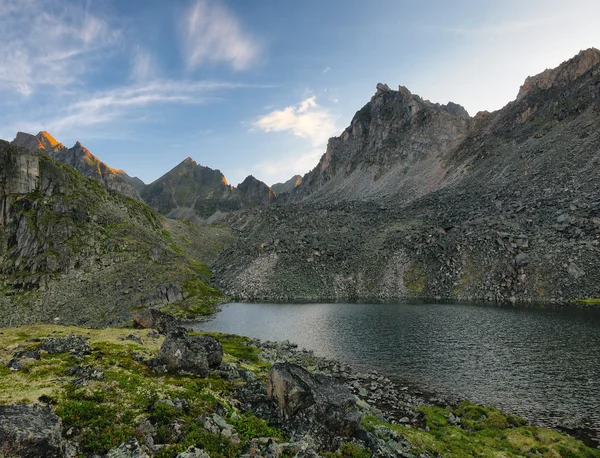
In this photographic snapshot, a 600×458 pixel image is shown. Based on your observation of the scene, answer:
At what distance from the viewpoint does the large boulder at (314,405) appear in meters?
23.7

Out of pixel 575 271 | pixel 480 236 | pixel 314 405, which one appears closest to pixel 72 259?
pixel 314 405

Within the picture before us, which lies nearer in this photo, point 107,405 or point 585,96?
point 107,405

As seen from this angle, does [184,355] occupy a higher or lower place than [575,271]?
lower

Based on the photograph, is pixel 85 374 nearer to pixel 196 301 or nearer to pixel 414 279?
pixel 196 301

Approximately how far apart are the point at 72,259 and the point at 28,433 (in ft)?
430

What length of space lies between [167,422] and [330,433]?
11027mm

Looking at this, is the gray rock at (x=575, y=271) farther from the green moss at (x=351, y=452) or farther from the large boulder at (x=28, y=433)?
the large boulder at (x=28, y=433)

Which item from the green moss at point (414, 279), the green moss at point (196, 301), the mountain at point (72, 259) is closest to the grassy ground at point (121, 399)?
the mountain at point (72, 259)

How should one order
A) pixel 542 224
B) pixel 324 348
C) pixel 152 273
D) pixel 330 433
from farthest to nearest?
pixel 152 273 → pixel 542 224 → pixel 324 348 → pixel 330 433

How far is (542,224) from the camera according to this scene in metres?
117

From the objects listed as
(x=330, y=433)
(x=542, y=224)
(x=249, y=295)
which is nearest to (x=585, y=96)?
(x=542, y=224)

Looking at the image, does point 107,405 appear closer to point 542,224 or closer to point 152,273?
point 152,273

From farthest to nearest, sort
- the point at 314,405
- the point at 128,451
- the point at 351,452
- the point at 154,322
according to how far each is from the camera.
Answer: the point at 154,322 < the point at 314,405 < the point at 351,452 < the point at 128,451

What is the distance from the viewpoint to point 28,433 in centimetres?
1522
